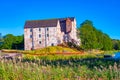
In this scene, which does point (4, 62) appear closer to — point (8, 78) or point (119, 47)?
point (8, 78)

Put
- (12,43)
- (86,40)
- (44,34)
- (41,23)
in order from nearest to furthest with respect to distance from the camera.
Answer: (86,40) < (44,34) < (41,23) < (12,43)

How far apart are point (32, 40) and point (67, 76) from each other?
223 feet

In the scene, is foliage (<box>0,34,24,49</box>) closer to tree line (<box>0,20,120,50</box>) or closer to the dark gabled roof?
tree line (<box>0,20,120,50</box>)

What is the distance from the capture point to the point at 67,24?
3312 inches

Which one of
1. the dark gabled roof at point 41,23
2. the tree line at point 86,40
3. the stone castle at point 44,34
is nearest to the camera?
the tree line at point 86,40

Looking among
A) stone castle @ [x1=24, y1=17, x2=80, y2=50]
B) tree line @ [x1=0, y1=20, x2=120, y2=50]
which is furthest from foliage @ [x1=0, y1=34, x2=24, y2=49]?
→ stone castle @ [x1=24, y1=17, x2=80, y2=50]

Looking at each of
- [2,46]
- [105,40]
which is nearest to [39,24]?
[2,46]

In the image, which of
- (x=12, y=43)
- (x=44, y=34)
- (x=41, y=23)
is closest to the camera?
(x=44, y=34)

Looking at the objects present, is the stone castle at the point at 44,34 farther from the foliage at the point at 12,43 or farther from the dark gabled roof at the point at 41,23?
the foliage at the point at 12,43

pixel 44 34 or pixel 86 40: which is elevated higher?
pixel 44 34

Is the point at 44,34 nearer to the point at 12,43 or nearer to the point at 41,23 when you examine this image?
the point at 41,23

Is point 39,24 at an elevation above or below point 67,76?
above

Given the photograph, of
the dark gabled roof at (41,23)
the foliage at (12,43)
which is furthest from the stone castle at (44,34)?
the foliage at (12,43)

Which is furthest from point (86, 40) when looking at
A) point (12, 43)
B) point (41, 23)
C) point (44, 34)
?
point (12, 43)
